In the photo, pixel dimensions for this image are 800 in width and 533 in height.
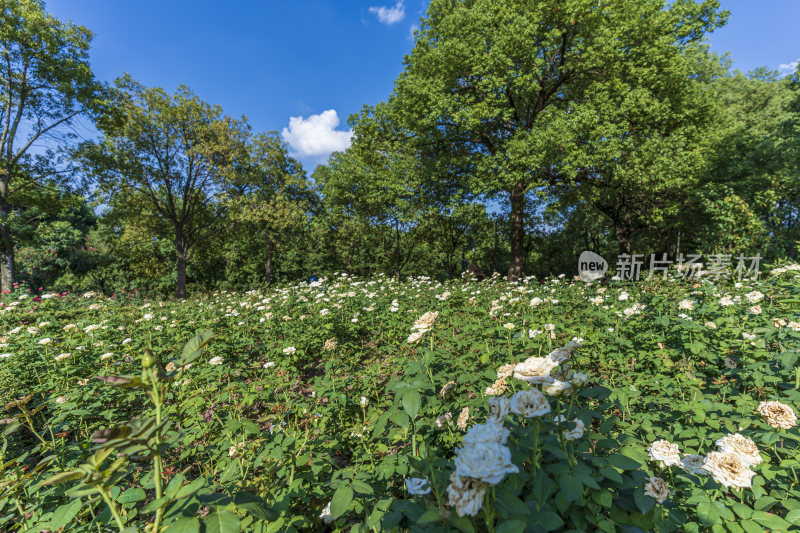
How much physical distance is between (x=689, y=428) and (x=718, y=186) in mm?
14473

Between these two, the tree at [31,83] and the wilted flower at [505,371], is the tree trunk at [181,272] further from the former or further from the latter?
the wilted flower at [505,371]

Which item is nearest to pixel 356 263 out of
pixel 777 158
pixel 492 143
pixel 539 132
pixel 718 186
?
pixel 492 143

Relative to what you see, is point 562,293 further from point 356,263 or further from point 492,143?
point 356,263

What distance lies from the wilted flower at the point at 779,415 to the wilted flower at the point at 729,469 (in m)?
0.77

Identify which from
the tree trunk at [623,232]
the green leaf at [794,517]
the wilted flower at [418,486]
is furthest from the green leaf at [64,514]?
the tree trunk at [623,232]

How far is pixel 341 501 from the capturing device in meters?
1.39

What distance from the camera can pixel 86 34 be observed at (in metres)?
12.8

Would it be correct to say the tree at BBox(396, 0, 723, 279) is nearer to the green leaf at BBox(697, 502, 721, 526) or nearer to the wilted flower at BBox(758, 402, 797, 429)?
the wilted flower at BBox(758, 402, 797, 429)

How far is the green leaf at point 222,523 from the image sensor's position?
92 centimetres

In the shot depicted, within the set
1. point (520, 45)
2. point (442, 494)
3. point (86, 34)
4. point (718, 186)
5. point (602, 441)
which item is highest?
point (86, 34)

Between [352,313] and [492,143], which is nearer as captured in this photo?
[352,313]

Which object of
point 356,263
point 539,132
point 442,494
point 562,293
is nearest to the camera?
point 442,494

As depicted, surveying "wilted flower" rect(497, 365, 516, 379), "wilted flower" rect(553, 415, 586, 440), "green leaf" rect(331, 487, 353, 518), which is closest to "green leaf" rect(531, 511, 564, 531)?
"wilted flower" rect(553, 415, 586, 440)

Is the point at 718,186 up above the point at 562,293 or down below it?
above
